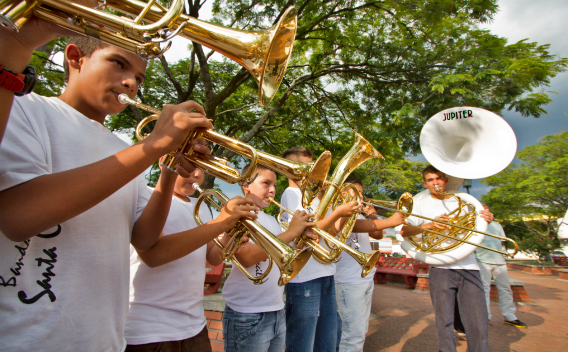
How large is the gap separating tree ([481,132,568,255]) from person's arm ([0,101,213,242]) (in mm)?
17452

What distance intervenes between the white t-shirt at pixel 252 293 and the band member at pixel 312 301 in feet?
1.38

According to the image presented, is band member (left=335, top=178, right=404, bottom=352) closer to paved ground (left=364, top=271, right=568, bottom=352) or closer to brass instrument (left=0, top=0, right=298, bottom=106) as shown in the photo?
paved ground (left=364, top=271, right=568, bottom=352)

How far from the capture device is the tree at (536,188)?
14461mm

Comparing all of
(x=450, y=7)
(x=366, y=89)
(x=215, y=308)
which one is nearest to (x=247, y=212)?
(x=215, y=308)

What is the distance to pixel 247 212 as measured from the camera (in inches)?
72.1

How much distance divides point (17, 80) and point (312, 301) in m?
2.59

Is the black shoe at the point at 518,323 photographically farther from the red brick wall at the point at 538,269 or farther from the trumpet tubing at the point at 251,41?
the red brick wall at the point at 538,269

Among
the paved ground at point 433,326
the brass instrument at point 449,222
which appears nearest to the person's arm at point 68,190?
the brass instrument at point 449,222

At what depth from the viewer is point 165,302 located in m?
1.72

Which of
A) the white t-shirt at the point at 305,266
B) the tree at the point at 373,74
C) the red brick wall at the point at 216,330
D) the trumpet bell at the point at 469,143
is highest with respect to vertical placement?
the tree at the point at 373,74

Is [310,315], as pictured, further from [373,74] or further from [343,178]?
[373,74]

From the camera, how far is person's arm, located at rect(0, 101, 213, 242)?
89cm

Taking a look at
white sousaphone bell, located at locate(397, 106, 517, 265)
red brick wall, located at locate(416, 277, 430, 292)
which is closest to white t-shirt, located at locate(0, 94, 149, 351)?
white sousaphone bell, located at locate(397, 106, 517, 265)

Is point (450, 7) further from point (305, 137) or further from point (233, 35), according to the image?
point (233, 35)
